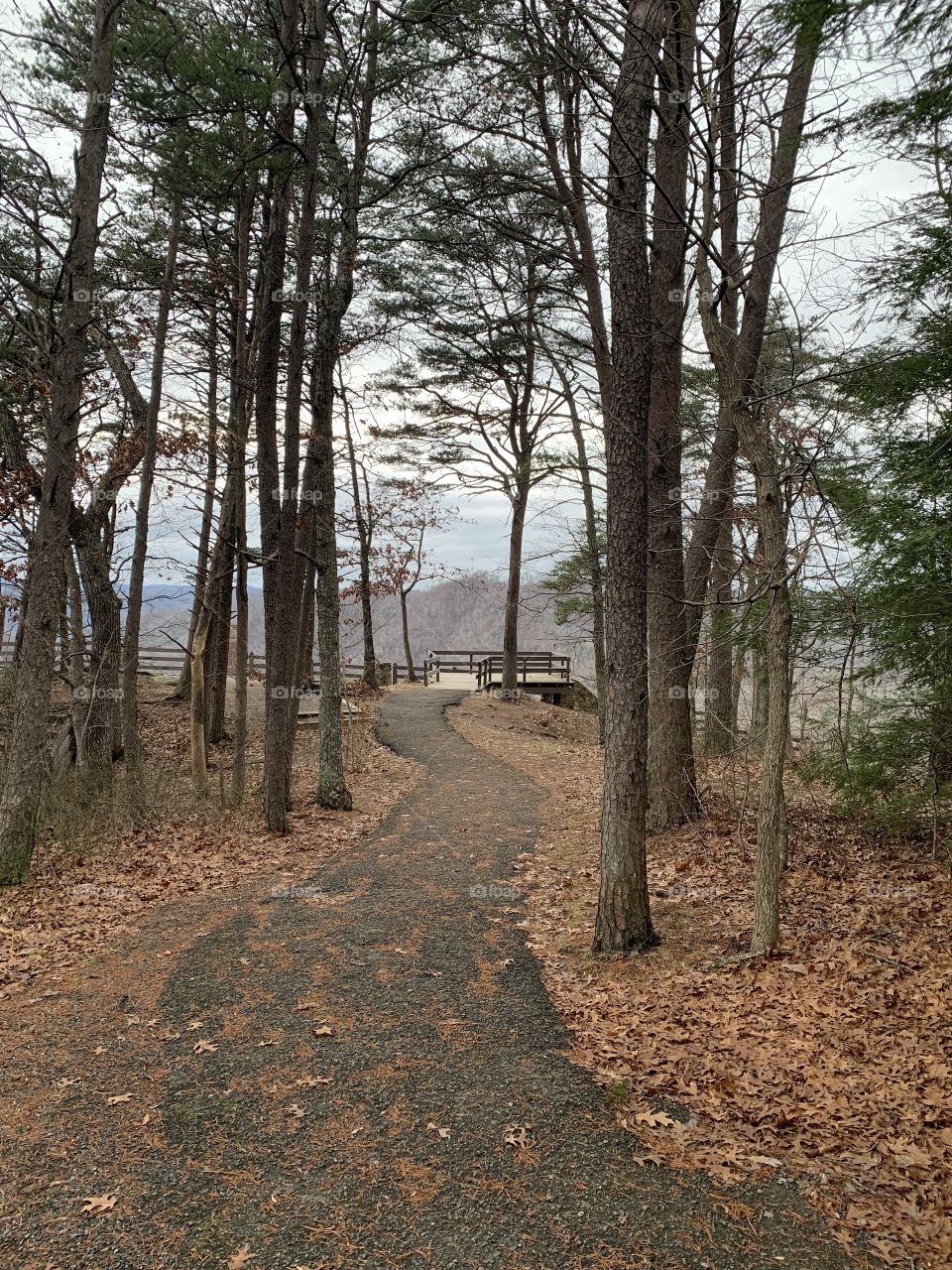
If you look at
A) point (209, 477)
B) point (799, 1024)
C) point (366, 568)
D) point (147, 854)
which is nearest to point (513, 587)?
point (366, 568)

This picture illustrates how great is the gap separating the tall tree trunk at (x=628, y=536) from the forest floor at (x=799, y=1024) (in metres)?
0.74

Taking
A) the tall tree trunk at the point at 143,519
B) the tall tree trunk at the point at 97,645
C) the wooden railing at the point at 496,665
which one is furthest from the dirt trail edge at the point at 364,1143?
the wooden railing at the point at 496,665

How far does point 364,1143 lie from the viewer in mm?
3910

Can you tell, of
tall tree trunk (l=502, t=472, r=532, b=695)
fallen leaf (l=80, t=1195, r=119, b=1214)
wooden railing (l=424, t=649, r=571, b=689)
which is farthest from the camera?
wooden railing (l=424, t=649, r=571, b=689)

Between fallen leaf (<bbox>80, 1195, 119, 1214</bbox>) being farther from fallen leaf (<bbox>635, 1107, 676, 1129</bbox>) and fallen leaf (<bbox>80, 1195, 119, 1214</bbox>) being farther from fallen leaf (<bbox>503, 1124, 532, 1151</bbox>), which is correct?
fallen leaf (<bbox>635, 1107, 676, 1129</bbox>)

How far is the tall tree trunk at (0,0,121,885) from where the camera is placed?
7641 mm

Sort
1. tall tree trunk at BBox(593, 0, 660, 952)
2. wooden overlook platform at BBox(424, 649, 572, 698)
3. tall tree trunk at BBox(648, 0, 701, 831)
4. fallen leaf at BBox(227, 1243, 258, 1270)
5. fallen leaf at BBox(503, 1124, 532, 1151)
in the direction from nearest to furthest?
fallen leaf at BBox(227, 1243, 258, 1270)
fallen leaf at BBox(503, 1124, 532, 1151)
tall tree trunk at BBox(593, 0, 660, 952)
tall tree trunk at BBox(648, 0, 701, 831)
wooden overlook platform at BBox(424, 649, 572, 698)

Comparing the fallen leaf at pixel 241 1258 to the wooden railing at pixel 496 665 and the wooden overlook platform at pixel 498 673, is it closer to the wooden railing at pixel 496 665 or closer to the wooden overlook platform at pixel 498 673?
the wooden railing at pixel 496 665

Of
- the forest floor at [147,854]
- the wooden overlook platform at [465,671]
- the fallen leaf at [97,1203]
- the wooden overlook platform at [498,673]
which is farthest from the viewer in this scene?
the wooden overlook platform at [498,673]

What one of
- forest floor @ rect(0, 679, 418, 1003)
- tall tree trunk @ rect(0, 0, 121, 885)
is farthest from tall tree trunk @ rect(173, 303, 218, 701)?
tall tree trunk @ rect(0, 0, 121, 885)

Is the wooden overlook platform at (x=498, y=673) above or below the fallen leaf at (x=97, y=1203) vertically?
above

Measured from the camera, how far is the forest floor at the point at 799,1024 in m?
3.50

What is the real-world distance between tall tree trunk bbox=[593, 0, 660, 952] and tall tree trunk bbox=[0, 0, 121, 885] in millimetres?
5297

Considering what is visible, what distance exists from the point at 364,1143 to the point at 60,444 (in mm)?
6848
